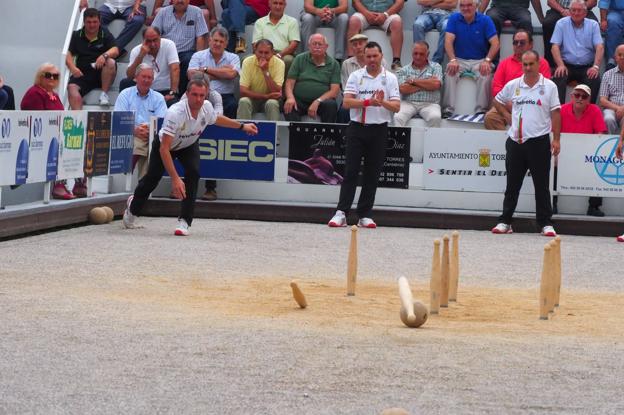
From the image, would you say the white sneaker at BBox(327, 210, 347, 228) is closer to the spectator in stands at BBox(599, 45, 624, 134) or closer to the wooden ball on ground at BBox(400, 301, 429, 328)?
the spectator in stands at BBox(599, 45, 624, 134)

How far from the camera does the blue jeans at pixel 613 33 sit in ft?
61.4

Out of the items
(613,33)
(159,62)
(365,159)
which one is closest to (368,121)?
(365,159)

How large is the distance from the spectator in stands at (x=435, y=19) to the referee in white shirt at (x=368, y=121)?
126 inches

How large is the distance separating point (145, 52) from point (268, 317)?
10.2 metres

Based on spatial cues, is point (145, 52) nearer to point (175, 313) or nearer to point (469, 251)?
point (469, 251)

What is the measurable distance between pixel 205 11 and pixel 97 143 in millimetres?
Result: 4558

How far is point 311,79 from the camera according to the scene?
1817 centimetres

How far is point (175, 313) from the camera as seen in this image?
29.9 feet

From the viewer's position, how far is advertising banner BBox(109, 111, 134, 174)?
1648 centimetres

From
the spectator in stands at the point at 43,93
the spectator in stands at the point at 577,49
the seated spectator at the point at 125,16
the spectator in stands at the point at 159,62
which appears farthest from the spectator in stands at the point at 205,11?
the spectator in stands at the point at 577,49

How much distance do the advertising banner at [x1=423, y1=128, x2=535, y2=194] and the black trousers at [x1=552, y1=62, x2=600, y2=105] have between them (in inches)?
79.5

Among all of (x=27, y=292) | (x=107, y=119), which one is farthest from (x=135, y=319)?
(x=107, y=119)

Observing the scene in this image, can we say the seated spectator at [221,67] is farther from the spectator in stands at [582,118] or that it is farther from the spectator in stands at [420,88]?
the spectator in stands at [582,118]

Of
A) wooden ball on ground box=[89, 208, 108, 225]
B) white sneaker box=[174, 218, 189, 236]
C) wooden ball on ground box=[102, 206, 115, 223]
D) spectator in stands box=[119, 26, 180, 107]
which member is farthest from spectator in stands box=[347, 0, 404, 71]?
white sneaker box=[174, 218, 189, 236]
